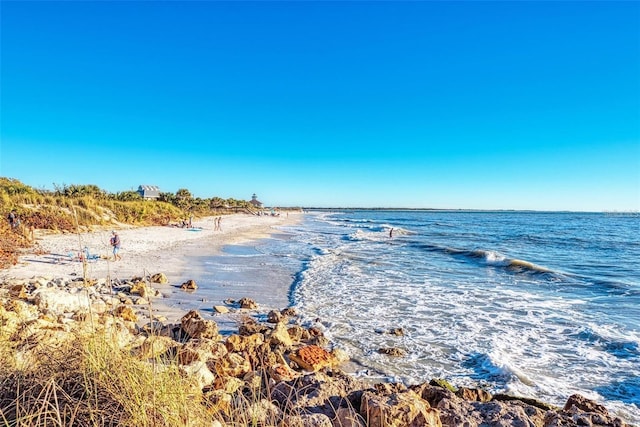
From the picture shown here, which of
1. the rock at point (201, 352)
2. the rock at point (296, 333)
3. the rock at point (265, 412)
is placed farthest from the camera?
the rock at point (296, 333)

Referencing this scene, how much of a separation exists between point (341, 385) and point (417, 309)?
22.5 feet

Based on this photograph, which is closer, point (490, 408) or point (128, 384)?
point (128, 384)

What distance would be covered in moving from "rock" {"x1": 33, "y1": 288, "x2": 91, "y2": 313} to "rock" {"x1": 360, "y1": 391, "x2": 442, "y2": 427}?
5.87 m

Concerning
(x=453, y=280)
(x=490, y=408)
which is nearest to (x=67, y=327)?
(x=490, y=408)

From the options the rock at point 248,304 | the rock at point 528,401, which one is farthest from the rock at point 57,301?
the rock at point 528,401

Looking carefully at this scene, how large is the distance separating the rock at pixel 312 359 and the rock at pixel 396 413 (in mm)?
2552

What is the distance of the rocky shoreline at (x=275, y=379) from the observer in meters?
3.28

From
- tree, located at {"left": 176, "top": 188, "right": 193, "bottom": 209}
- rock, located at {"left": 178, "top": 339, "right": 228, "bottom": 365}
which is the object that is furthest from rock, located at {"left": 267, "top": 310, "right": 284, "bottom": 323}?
tree, located at {"left": 176, "top": 188, "right": 193, "bottom": 209}

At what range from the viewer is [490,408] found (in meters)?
4.03

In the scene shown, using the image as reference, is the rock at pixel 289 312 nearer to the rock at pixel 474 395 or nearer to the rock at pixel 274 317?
the rock at pixel 274 317

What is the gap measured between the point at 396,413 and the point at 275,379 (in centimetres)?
210

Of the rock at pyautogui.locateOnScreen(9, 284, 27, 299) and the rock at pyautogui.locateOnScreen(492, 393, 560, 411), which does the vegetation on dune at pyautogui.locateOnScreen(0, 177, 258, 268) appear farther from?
the rock at pyautogui.locateOnScreen(492, 393, 560, 411)

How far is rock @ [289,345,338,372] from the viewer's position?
19.6 ft

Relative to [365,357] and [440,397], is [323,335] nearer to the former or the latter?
[365,357]
